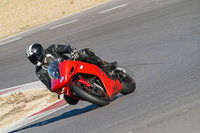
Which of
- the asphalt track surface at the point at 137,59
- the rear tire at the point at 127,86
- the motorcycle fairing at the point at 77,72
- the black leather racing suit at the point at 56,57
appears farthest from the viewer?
the rear tire at the point at 127,86

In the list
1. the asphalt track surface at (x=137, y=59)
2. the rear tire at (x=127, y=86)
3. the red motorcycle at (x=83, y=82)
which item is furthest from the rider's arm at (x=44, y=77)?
the rear tire at (x=127, y=86)

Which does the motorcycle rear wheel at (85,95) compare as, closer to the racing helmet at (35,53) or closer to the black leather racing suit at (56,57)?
the black leather racing suit at (56,57)

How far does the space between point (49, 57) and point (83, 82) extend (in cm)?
106

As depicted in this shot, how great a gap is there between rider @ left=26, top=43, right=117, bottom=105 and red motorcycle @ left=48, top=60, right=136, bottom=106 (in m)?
0.18

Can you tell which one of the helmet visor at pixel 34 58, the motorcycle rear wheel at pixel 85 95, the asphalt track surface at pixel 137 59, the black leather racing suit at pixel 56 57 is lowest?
the asphalt track surface at pixel 137 59

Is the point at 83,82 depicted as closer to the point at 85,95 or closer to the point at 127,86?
the point at 85,95

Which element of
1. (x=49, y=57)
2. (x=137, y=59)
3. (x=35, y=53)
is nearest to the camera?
(x=35, y=53)

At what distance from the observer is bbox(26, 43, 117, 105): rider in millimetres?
6875

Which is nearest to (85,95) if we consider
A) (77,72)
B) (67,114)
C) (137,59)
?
(77,72)

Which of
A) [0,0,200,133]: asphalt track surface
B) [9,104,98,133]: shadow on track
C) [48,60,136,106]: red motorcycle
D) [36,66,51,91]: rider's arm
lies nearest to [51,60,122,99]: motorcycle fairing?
[48,60,136,106]: red motorcycle

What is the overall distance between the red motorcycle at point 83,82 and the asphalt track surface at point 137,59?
0.29m

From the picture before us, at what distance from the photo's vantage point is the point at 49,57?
724cm

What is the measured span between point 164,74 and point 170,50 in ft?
5.87

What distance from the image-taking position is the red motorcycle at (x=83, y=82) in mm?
6348
